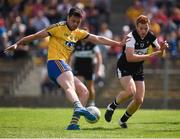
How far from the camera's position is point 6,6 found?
3219cm

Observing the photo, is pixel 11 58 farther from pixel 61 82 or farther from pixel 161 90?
pixel 61 82

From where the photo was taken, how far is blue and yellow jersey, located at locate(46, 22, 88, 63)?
47.8ft

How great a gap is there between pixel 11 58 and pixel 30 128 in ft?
41.3

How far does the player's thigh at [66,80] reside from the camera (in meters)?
14.1

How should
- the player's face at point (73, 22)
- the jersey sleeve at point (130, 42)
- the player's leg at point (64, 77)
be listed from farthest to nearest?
the jersey sleeve at point (130, 42) → the player's face at point (73, 22) → the player's leg at point (64, 77)

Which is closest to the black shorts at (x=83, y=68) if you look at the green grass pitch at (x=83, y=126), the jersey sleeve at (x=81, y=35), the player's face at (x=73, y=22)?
the green grass pitch at (x=83, y=126)

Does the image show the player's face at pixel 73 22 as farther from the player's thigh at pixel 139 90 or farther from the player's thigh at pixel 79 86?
the player's thigh at pixel 139 90

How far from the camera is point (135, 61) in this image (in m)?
14.8

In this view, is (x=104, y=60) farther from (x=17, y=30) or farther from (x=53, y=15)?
(x=53, y=15)

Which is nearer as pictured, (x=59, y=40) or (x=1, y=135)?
(x=1, y=135)

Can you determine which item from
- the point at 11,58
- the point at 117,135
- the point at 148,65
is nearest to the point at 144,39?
the point at 117,135

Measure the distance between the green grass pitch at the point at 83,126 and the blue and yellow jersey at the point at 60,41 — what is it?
1.46 meters

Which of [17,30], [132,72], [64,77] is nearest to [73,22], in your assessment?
[64,77]

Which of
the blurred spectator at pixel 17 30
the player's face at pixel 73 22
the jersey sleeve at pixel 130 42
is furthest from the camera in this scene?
the blurred spectator at pixel 17 30
